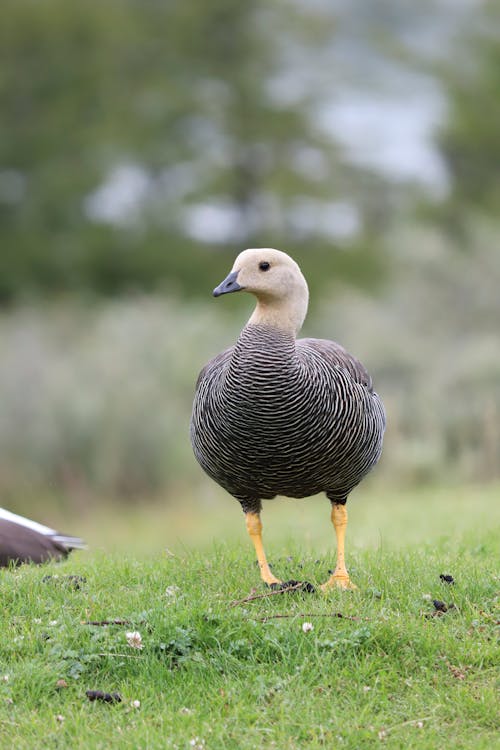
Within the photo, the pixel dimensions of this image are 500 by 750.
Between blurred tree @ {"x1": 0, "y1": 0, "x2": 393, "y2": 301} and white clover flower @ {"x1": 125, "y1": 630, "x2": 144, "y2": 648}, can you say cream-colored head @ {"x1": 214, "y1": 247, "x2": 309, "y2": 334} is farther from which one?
blurred tree @ {"x1": 0, "y1": 0, "x2": 393, "y2": 301}

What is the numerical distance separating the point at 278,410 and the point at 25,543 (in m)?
2.52

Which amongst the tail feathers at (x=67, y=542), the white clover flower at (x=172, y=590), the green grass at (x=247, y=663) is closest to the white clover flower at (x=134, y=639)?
the green grass at (x=247, y=663)

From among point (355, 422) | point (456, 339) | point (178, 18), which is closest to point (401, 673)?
point (355, 422)

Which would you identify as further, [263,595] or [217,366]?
[217,366]

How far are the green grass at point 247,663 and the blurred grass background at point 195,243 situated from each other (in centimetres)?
549

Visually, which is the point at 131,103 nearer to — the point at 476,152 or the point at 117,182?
the point at 117,182

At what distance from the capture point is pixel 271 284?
4969 millimetres

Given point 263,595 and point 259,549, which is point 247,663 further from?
point 259,549

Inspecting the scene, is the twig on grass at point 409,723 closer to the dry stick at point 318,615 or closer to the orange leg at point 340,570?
the dry stick at point 318,615

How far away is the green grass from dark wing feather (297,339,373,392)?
1115 mm

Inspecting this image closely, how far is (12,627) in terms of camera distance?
470cm

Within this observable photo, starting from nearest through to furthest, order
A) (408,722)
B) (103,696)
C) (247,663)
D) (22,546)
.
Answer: (408,722) < (103,696) < (247,663) < (22,546)

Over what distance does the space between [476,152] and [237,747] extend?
1262 inches

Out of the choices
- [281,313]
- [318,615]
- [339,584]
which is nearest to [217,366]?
[281,313]
